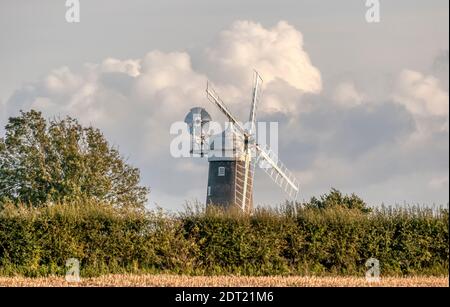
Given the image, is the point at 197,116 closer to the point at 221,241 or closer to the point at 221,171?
the point at 221,171

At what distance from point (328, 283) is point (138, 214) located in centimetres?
819

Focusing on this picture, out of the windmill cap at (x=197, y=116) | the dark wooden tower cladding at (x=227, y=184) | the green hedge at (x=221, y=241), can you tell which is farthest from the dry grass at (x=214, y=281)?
the windmill cap at (x=197, y=116)

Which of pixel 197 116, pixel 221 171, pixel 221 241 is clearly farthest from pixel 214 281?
pixel 197 116

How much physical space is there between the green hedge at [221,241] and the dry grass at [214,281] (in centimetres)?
221

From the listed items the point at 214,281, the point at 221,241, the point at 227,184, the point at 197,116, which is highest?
the point at 197,116

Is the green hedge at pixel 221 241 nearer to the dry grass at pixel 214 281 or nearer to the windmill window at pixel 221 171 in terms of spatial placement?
the dry grass at pixel 214 281

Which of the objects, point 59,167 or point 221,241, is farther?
point 59,167

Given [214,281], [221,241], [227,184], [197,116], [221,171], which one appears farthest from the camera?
[197,116]

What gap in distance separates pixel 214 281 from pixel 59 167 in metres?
29.7

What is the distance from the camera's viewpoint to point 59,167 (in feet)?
204

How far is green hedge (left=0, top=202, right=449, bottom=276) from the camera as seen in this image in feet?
124

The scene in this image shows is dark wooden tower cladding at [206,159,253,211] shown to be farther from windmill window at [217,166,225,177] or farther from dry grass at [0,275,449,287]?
dry grass at [0,275,449,287]

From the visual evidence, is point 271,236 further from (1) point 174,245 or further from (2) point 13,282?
(2) point 13,282

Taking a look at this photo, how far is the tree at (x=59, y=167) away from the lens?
61.6 metres
